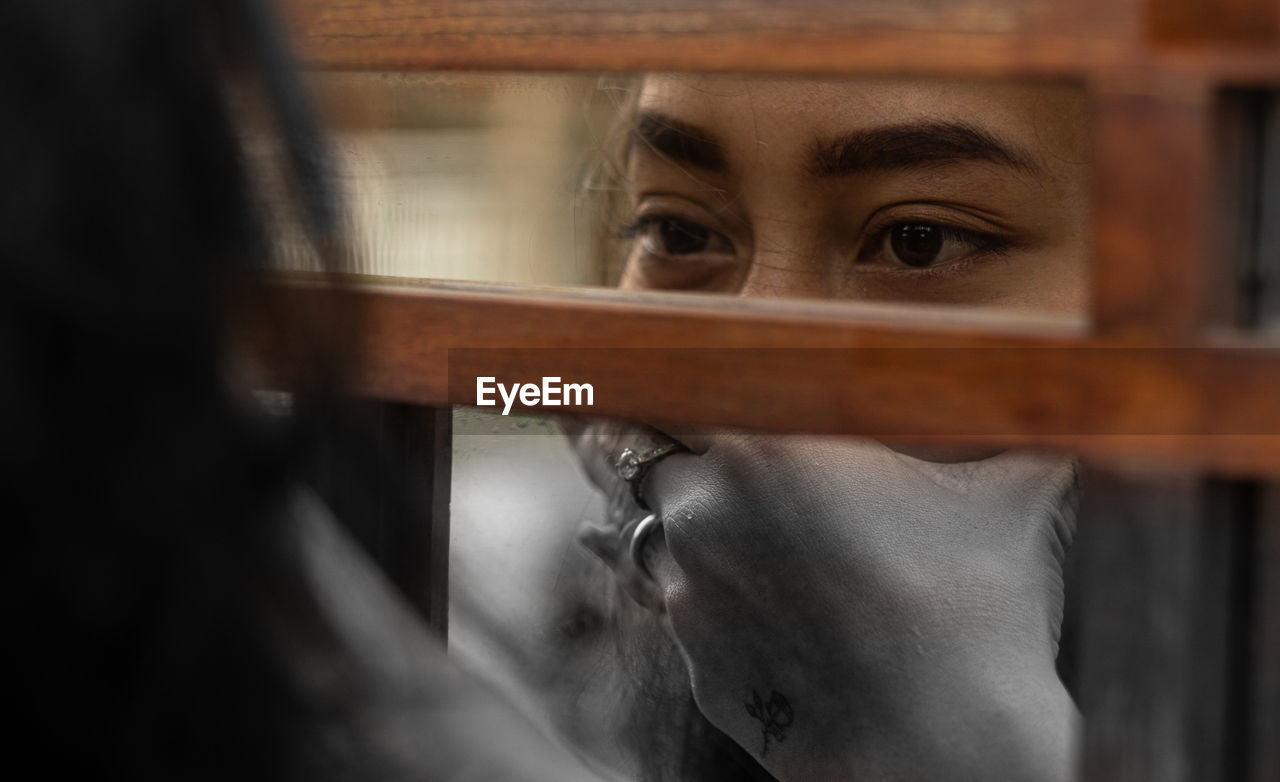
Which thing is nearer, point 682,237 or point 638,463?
point 638,463

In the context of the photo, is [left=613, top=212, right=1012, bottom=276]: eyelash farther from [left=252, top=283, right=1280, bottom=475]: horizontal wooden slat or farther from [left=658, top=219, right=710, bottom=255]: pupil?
[left=252, top=283, right=1280, bottom=475]: horizontal wooden slat

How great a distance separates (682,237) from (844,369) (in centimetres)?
66

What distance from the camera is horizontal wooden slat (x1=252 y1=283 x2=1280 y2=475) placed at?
43 centimetres

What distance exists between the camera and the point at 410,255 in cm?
86

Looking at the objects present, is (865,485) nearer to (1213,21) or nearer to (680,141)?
(680,141)

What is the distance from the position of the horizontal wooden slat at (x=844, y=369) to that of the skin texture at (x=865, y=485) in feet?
1.35

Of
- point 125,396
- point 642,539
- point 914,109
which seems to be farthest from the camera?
point 642,539

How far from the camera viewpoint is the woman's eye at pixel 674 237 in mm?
1098

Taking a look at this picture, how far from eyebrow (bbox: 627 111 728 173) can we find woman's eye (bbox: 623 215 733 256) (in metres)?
0.06

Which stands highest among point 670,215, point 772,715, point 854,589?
point 670,215

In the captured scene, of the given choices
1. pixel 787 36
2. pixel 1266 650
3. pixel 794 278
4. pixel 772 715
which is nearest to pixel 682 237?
pixel 794 278

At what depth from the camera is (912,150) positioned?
95cm

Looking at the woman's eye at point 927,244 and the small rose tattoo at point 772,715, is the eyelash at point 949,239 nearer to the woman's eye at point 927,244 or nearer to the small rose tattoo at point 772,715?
the woman's eye at point 927,244

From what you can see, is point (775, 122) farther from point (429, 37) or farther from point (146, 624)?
point (146, 624)
